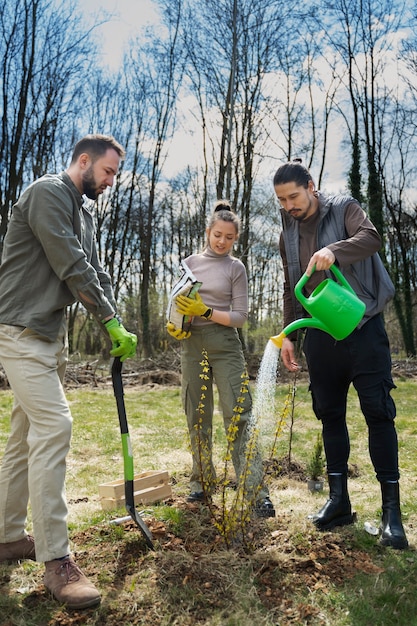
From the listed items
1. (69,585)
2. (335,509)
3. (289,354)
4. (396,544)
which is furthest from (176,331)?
(396,544)

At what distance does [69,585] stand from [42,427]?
0.66 metres

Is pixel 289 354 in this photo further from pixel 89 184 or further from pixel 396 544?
pixel 89 184

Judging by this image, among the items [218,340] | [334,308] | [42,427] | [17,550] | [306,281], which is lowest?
[17,550]

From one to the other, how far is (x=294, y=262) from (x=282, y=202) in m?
0.37

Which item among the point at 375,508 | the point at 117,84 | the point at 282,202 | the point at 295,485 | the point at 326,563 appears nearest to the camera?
the point at 326,563

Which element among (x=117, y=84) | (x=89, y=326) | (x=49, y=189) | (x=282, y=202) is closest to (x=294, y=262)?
(x=282, y=202)

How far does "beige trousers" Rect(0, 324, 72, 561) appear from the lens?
2.35m

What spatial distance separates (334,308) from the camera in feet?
8.78

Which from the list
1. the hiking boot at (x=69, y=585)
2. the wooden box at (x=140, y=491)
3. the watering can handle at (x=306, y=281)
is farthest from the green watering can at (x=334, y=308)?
the wooden box at (x=140, y=491)

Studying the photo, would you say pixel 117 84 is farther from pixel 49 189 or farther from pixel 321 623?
pixel 321 623

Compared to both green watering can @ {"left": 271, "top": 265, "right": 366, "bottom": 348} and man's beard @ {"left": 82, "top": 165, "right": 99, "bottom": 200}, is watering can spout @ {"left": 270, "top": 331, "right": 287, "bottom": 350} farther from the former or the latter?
man's beard @ {"left": 82, "top": 165, "right": 99, "bottom": 200}

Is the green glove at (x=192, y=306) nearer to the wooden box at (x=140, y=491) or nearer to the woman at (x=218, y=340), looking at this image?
the woman at (x=218, y=340)

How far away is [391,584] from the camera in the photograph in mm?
2461

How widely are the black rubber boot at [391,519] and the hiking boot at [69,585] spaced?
150 cm
